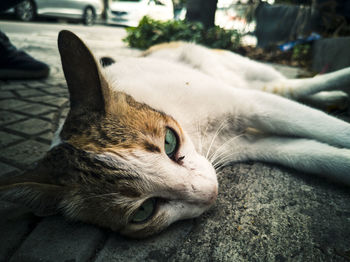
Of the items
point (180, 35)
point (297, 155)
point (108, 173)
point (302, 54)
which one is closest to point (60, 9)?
point (180, 35)

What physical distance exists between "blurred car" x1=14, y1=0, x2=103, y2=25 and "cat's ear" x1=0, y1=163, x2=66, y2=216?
1204cm

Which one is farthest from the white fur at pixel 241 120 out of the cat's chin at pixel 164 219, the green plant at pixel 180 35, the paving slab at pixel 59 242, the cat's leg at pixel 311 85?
the green plant at pixel 180 35

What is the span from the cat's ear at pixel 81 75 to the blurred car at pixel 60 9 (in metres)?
11.8

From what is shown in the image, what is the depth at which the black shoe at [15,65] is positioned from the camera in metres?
3.00

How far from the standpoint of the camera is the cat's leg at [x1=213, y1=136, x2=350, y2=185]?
4.09 feet

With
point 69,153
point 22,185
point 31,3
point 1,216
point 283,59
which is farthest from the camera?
point 31,3

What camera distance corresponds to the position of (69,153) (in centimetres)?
105

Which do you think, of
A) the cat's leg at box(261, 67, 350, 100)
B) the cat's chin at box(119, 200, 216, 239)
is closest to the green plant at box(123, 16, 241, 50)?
the cat's leg at box(261, 67, 350, 100)

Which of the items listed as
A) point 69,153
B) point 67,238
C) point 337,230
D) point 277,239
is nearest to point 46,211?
point 67,238

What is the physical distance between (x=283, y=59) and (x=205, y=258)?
5486 mm

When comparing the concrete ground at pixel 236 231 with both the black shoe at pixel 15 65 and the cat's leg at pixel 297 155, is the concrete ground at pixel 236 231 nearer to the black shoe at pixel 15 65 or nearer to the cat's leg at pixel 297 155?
the cat's leg at pixel 297 155

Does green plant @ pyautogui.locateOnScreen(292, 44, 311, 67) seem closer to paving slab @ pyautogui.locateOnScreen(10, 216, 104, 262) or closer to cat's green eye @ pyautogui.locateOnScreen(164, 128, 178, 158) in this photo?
cat's green eye @ pyautogui.locateOnScreen(164, 128, 178, 158)

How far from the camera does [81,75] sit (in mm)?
1097

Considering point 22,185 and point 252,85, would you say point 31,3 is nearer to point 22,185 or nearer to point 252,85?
point 252,85
